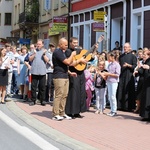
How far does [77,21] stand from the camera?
33.2 m

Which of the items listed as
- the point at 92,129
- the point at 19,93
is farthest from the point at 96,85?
the point at 19,93

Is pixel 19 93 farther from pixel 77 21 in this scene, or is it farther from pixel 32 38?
pixel 32 38

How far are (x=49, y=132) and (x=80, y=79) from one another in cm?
257

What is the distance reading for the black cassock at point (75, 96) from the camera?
12.6m

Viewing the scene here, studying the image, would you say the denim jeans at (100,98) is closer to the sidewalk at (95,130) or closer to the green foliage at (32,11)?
the sidewalk at (95,130)

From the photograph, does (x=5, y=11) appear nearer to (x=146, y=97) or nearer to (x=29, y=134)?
(x=146, y=97)

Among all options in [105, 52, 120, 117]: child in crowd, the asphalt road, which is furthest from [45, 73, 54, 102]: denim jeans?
the asphalt road

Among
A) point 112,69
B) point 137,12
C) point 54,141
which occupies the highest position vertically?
point 137,12

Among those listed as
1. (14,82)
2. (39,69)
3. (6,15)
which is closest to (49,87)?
(39,69)

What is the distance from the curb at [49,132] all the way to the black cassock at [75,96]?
944 mm

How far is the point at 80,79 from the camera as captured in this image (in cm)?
1276

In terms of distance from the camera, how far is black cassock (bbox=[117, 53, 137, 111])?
575 inches

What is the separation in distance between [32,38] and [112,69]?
3318 centimetres

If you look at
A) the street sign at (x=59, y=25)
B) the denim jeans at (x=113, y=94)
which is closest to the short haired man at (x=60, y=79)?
the denim jeans at (x=113, y=94)
